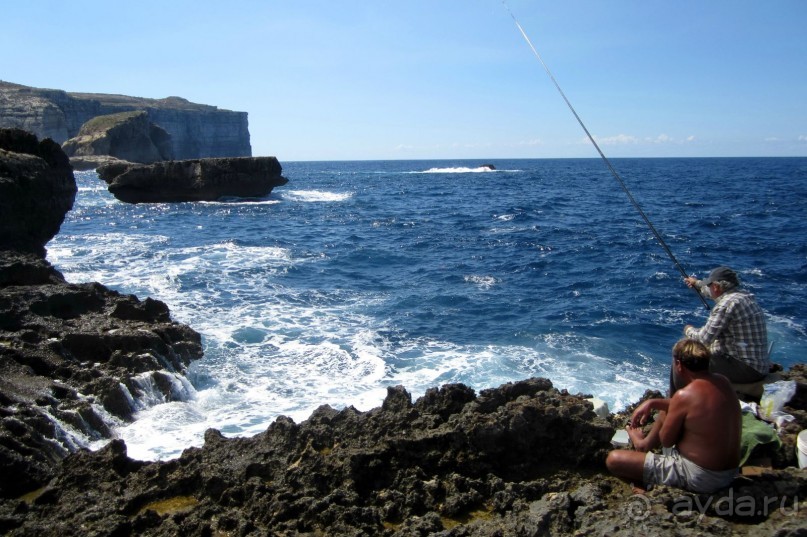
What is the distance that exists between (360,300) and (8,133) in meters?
9.42

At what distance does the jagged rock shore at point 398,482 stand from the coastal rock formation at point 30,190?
A: 6.40m

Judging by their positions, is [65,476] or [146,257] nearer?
[65,476]

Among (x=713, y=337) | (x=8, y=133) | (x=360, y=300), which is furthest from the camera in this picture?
(x=360, y=300)

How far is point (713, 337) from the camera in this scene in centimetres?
586

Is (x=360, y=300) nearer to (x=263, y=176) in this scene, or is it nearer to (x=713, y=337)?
(x=713, y=337)

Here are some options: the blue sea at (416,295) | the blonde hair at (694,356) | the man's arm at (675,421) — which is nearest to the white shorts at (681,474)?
A: the man's arm at (675,421)

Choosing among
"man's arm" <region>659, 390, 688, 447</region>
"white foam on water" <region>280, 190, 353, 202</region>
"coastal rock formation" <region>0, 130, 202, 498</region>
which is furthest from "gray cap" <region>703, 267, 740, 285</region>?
"white foam on water" <region>280, 190, 353, 202</region>

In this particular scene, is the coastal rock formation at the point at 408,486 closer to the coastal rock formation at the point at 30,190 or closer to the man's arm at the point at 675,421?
the man's arm at the point at 675,421

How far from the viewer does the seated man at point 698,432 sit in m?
4.11

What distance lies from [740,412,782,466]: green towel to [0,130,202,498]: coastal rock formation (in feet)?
21.0

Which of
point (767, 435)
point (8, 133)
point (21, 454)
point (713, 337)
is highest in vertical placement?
point (8, 133)

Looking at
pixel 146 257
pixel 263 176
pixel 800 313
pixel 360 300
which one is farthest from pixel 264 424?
pixel 263 176

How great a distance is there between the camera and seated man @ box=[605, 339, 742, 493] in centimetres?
411

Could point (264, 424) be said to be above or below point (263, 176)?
below
